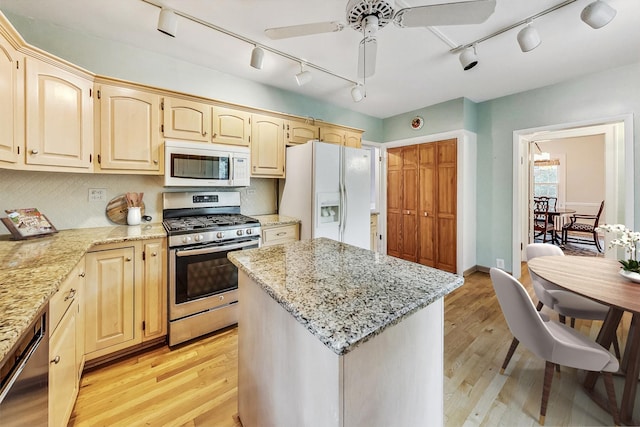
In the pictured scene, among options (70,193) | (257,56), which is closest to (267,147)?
(257,56)

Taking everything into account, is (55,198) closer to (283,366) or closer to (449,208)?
(283,366)

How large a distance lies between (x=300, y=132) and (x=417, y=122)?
2051 millimetres

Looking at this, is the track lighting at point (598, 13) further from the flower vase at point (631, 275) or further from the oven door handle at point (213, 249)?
the oven door handle at point (213, 249)

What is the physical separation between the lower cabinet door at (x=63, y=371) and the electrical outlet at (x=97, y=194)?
1123mm

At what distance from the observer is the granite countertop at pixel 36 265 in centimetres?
80

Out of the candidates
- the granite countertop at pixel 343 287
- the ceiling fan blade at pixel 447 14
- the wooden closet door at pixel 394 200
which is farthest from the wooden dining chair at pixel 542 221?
the granite countertop at pixel 343 287

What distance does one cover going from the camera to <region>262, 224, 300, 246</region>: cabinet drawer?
269 centimetres

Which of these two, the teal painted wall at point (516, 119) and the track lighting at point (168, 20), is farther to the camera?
the teal painted wall at point (516, 119)

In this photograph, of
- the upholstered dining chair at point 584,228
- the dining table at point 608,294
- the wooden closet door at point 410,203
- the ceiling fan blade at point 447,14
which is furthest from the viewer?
the upholstered dining chair at point 584,228

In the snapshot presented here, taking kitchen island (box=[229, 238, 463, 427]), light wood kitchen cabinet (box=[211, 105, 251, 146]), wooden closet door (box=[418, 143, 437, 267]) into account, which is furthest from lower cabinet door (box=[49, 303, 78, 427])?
wooden closet door (box=[418, 143, 437, 267])

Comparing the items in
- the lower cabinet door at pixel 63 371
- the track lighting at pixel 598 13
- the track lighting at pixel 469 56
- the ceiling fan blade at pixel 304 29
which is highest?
the track lighting at pixel 469 56

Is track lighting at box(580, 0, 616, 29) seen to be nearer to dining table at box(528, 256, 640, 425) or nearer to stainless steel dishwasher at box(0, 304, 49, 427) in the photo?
dining table at box(528, 256, 640, 425)

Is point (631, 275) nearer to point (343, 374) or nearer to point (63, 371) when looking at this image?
point (343, 374)

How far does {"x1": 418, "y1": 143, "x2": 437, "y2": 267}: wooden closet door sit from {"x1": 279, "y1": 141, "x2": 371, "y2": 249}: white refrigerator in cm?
138
